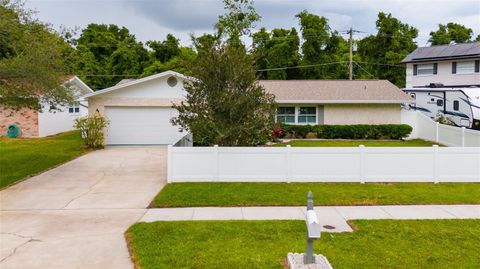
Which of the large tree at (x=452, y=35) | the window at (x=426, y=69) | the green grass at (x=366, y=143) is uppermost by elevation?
the large tree at (x=452, y=35)

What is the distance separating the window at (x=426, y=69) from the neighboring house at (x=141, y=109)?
2136 cm

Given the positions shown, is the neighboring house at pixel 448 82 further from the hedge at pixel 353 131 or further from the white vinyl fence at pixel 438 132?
the hedge at pixel 353 131

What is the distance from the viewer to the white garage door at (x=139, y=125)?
2238 cm

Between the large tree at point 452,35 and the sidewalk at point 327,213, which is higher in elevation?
the large tree at point 452,35

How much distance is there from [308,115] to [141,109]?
31.8 ft

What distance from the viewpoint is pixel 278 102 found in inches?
966

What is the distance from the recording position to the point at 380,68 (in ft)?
148

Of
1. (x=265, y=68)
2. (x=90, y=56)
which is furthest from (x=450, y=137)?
(x=90, y=56)

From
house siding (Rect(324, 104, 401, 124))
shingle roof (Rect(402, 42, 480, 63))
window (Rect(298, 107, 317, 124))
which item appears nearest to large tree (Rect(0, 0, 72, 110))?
window (Rect(298, 107, 317, 124))

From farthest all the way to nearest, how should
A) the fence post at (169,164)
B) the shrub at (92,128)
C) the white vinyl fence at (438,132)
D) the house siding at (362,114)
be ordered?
1. the house siding at (362,114)
2. the shrub at (92,128)
3. the white vinyl fence at (438,132)
4. the fence post at (169,164)

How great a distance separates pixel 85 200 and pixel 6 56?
245 inches

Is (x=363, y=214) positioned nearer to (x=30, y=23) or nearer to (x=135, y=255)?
(x=135, y=255)

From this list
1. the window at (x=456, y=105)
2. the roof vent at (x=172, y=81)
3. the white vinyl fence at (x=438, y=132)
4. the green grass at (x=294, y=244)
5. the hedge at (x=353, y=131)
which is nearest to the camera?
the green grass at (x=294, y=244)

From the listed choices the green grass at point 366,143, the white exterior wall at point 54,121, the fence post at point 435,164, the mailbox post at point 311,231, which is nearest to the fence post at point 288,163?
the fence post at point 435,164
